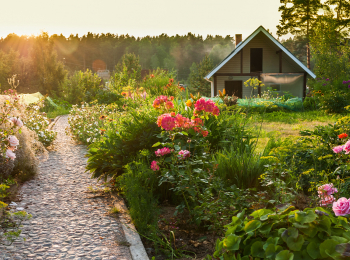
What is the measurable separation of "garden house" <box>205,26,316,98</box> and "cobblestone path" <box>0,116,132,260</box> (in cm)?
1612

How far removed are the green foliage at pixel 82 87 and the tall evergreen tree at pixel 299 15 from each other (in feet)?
76.3

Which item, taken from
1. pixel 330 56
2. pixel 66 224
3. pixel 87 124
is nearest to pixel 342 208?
pixel 66 224

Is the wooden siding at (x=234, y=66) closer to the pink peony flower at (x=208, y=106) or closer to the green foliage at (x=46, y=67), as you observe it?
the green foliage at (x=46, y=67)

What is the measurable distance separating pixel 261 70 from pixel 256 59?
2.73 ft

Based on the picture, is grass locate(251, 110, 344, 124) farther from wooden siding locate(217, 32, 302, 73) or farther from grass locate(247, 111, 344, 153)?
wooden siding locate(217, 32, 302, 73)

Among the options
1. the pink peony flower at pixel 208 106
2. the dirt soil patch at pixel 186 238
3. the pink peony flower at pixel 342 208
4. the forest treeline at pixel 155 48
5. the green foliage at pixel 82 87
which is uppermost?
the forest treeline at pixel 155 48

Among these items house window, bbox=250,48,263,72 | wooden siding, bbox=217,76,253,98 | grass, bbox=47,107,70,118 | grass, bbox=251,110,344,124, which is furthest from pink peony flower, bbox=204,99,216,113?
house window, bbox=250,48,263,72

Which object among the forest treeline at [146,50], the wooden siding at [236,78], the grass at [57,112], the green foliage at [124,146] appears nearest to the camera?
the green foliage at [124,146]

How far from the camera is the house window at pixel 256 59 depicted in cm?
2133

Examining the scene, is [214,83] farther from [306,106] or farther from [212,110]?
[212,110]

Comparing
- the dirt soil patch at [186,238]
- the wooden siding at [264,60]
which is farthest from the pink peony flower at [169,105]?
the wooden siding at [264,60]

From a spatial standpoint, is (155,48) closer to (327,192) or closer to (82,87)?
(82,87)

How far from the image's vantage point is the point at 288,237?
1.74m

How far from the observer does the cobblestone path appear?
3045mm
